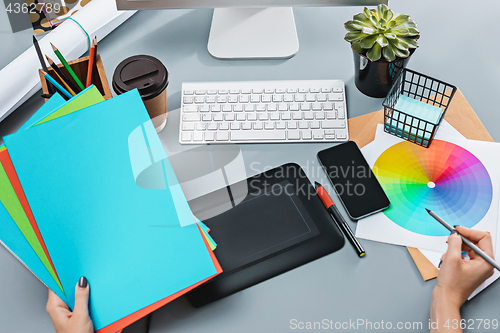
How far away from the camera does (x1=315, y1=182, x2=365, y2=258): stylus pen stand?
27.3 inches

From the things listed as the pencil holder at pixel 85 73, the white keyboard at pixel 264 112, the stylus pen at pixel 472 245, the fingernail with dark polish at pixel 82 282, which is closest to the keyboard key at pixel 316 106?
the white keyboard at pixel 264 112

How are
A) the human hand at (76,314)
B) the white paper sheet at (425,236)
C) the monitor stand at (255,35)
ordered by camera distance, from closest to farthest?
1. the human hand at (76,314)
2. the white paper sheet at (425,236)
3. the monitor stand at (255,35)

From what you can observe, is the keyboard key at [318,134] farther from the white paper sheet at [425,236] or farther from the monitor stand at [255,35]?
the monitor stand at [255,35]

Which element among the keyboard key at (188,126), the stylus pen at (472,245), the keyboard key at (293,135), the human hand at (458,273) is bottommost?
the human hand at (458,273)

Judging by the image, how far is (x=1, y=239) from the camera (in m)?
0.60

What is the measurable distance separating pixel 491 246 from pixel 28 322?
82 cm

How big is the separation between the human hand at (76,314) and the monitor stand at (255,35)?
24.3 inches

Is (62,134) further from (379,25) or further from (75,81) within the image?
(379,25)

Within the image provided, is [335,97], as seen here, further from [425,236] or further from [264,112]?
[425,236]

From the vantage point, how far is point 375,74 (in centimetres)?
81

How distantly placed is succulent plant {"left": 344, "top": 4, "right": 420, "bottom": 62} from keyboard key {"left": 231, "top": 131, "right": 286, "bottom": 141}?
0.79 ft

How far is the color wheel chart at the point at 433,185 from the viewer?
0.70m

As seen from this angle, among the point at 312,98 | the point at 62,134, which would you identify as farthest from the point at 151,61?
the point at 312,98

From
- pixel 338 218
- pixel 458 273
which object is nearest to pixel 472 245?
pixel 458 273
